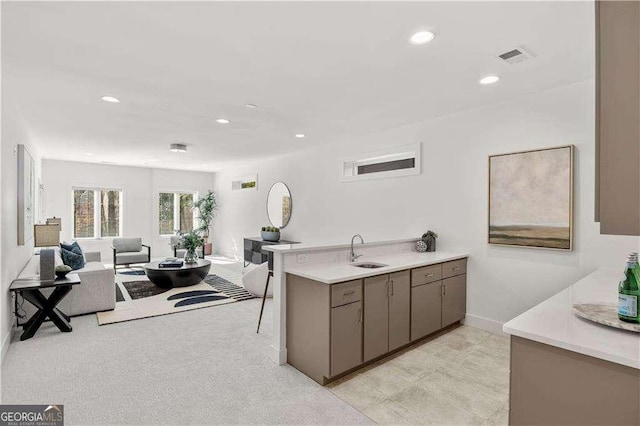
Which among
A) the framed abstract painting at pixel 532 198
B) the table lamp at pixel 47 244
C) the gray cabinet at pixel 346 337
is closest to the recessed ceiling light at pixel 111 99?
the table lamp at pixel 47 244

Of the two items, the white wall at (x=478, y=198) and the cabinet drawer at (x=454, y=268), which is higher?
the white wall at (x=478, y=198)

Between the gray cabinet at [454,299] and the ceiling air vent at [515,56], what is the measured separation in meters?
2.22

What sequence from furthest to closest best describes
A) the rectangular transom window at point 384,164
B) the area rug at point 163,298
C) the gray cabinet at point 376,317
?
the rectangular transom window at point 384,164
the area rug at point 163,298
the gray cabinet at point 376,317

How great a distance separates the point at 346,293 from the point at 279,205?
190 inches

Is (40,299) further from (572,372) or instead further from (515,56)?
(515,56)

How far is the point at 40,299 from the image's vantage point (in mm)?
3529

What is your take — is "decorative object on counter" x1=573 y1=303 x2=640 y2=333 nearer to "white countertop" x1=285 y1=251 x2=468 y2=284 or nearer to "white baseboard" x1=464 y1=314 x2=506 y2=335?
"white countertop" x1=285 y1=251 x2=468 y2=284

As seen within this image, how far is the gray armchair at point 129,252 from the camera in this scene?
710 centimetres

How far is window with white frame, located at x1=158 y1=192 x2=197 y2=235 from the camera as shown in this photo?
9.34 meters

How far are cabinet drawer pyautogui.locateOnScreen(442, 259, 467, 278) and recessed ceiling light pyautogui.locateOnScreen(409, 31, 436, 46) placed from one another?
2.30m

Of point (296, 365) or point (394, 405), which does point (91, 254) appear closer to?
point (296, 365)

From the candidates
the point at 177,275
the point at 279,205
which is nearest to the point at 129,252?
the point at 177,275

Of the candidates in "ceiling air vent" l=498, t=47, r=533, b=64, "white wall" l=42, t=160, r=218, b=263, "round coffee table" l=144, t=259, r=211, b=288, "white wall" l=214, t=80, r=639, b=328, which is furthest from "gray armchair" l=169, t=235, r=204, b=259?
"ceiling air vent" l=498, t=47, r=533, b=64

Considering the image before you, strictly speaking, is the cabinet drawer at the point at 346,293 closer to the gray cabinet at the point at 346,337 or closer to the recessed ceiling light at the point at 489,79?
the gray cabinet at the point at 346,337
